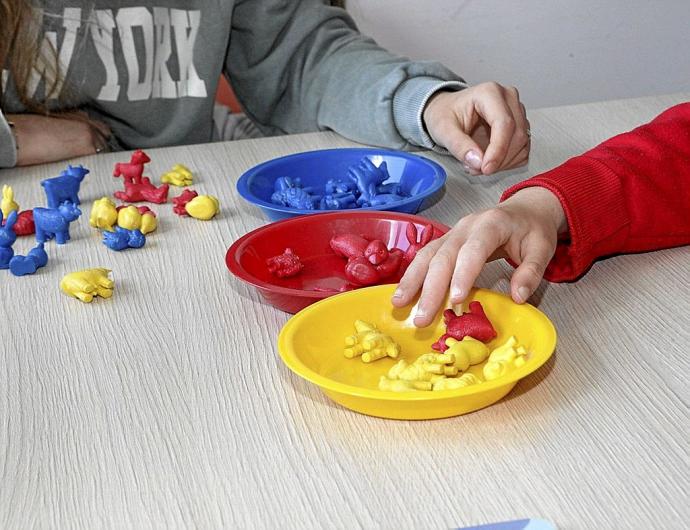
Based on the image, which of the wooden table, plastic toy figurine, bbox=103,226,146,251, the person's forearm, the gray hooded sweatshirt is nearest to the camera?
the wooden table

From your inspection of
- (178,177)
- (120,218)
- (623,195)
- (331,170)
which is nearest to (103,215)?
(120,218)

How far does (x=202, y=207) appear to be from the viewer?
2.75 ft

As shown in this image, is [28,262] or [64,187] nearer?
[28,262]

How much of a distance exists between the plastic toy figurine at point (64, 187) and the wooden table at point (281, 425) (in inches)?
5.3

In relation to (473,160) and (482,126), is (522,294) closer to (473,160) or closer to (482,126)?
(473,160)

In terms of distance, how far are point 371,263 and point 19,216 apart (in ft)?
1.14

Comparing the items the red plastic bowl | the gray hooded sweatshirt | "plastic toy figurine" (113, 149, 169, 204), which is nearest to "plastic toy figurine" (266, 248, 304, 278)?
the red plastic bowl

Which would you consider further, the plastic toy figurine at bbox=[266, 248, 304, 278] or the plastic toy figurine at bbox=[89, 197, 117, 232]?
the plastic toy figurine at bbox=[89, 197, 117, 232]

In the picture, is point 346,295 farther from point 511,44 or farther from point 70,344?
point 511,44

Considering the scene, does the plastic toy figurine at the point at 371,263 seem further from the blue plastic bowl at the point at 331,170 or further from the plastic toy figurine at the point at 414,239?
the blue plastic bowl at the point at 331,170

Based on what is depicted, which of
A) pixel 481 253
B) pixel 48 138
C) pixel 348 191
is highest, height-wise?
pixel 481 253

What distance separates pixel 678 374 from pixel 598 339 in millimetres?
61

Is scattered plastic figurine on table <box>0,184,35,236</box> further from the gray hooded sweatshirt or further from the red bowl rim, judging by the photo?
the gray hooded sweatshirt

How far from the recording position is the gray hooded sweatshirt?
1114mm
